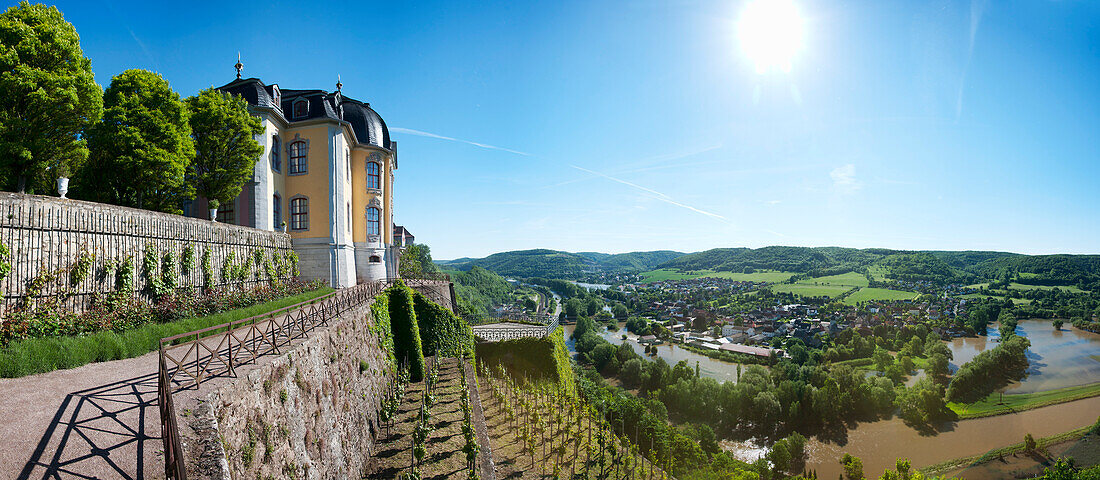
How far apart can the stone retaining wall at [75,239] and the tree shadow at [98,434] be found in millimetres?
4271

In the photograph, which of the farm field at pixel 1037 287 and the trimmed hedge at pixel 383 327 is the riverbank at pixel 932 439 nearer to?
the trimmed hedge at pixel 383 327

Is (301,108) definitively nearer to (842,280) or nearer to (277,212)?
(277,212)

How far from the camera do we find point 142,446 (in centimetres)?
493

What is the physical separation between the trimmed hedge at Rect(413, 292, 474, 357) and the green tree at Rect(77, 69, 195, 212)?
11.2 m

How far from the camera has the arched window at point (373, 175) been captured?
92.8 ft

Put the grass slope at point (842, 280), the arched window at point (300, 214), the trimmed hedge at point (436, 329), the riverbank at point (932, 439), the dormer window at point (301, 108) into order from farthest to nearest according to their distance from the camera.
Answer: the grass slope at point (842, 280) → the riverbank at point (932, 439) → the dormer window at point (301, 108) → the arched window at point (300, 214) → the trimmed hedge at point (436, 329)

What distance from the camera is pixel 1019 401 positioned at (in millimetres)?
45781

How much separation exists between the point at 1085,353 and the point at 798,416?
71.2m

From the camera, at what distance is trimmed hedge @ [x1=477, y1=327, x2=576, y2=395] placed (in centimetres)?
2441

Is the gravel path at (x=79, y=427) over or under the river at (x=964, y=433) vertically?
over

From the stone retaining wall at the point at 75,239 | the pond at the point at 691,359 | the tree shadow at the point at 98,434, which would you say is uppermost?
the stone retaining wall at the point at 75,239

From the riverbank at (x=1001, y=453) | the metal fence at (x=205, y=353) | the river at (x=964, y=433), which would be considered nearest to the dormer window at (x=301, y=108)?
the metal fence at (x=205, y=353)

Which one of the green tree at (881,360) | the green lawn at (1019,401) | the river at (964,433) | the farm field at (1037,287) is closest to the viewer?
the river at (964,433)

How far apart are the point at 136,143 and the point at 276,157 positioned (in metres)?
8.69
